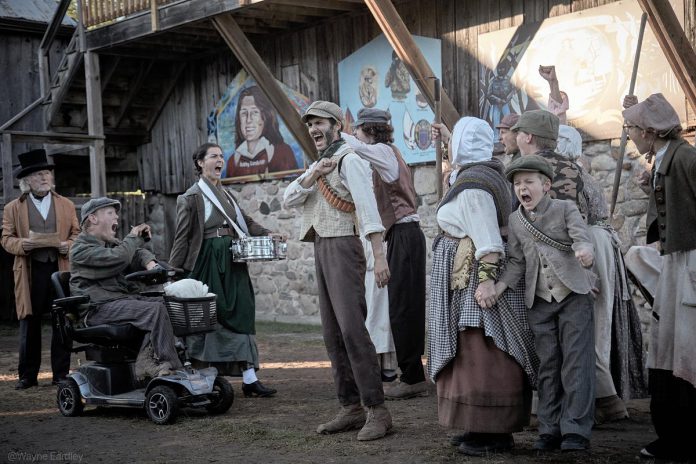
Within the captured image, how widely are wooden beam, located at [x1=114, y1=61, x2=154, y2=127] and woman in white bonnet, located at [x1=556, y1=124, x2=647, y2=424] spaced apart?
35.2 ft

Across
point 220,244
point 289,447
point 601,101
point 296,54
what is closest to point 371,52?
point 296,54

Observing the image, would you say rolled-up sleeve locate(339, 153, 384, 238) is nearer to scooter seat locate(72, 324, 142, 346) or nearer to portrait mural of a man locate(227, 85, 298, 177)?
scooter seat locate(72, 324, 142, 346)

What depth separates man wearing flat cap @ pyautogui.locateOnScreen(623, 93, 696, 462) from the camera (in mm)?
4555

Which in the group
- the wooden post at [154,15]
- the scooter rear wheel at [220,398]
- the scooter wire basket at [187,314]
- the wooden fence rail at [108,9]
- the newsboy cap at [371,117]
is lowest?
the scooter rear wheel at [220,398]

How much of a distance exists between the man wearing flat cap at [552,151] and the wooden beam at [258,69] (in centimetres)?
697

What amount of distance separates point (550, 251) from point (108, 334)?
3319 mm

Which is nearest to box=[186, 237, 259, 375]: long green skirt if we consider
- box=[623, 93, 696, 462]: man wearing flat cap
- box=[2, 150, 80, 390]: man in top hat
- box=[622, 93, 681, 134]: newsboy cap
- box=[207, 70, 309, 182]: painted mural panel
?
box=[2, 150, 80, 390]: man in top hat

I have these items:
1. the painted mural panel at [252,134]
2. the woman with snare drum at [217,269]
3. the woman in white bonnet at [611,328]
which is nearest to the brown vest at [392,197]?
the woman with snare drum at [217,269]

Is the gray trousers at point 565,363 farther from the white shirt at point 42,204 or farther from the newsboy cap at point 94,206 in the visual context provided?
the white shirt at point 42,204

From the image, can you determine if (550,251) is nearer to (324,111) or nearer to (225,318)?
(324,111)

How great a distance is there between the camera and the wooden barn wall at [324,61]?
10.4m

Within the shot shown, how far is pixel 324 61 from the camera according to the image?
41.3 ft

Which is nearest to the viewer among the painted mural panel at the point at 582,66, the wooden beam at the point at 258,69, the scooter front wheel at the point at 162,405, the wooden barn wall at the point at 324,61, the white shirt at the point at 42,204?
the scooter front wheel at the point at 162,405

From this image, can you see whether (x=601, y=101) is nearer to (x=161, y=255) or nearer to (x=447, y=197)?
(x=447, y=197)
